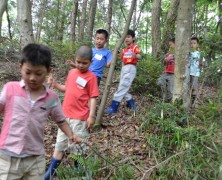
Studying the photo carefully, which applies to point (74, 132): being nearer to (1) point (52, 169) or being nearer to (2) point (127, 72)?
(1) point (52, 169)

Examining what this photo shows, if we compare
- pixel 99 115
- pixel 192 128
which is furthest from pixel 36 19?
pixel 192 128

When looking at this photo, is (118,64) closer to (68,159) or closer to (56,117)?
(68,159)

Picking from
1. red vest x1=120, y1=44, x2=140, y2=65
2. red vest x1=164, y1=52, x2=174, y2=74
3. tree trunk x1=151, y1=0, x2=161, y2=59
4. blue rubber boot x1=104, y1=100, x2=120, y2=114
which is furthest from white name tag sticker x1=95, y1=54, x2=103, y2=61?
tree trunk x1=151, y1=0, x2=161, y2=59

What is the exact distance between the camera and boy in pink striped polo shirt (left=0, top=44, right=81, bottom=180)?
2303mm

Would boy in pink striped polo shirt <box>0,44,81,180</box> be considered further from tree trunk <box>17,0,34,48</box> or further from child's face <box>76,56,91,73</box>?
tree trunk <box>17,0,34,48</box>

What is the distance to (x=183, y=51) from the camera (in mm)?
4973

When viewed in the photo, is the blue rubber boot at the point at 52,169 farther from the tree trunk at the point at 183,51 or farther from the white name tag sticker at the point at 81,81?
the tree trunk at the point at 183,51

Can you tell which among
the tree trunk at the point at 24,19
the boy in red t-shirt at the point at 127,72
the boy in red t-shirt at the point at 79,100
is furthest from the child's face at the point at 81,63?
the tree trunk at the point at 24,19

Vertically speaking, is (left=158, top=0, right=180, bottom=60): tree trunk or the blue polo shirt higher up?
(left=158, top=0, right=180, bottom=60): tree trunk

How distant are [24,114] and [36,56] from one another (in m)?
0.46

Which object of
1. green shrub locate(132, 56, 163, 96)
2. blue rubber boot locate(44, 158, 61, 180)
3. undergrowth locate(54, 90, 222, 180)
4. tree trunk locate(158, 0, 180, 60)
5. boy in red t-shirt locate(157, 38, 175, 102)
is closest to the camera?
undergrowth locate(54, 90, 222, 180)

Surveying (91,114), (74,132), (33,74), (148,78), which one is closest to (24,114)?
(33,74)

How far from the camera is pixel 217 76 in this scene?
4.55 meters

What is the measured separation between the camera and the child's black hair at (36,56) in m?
2.28
